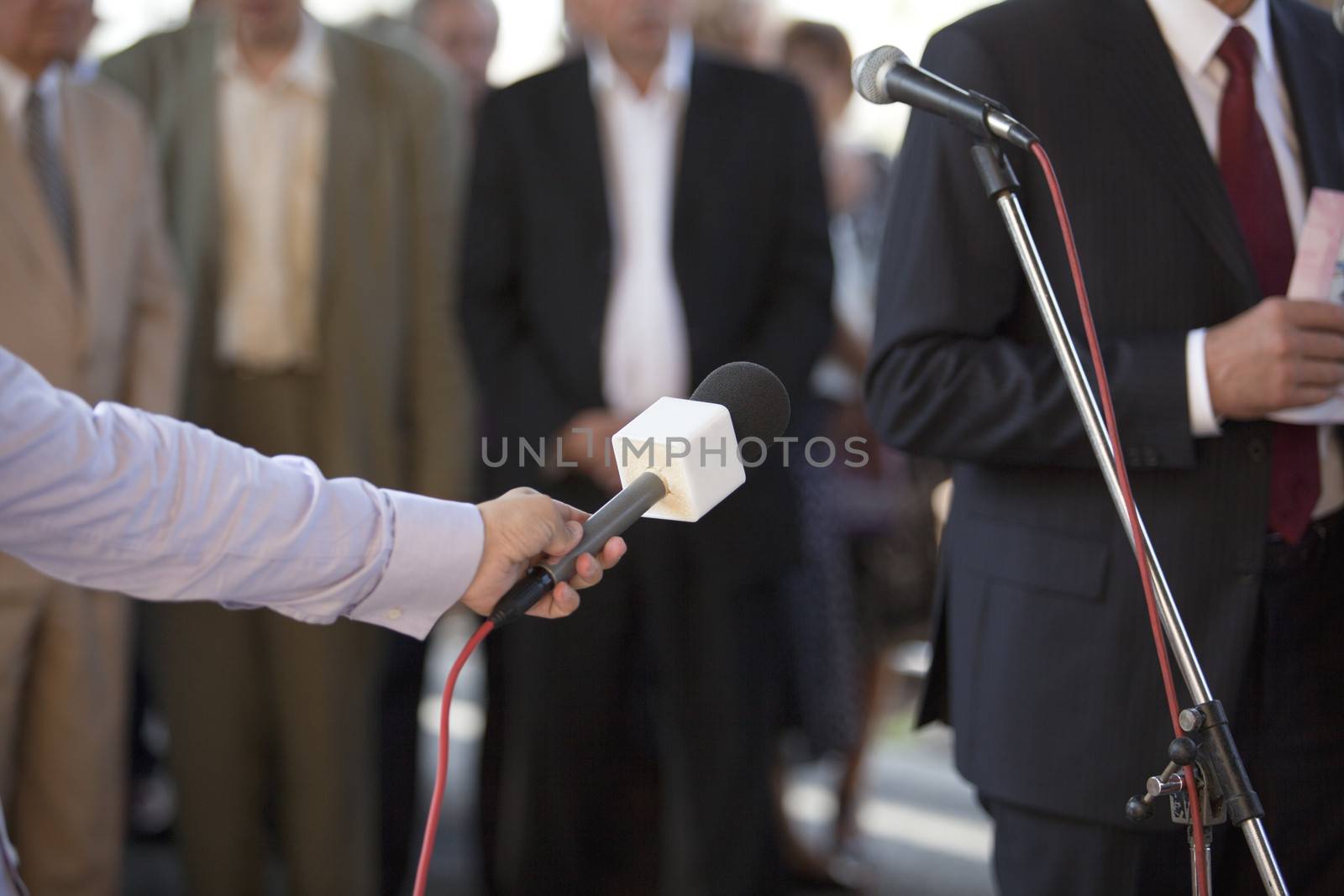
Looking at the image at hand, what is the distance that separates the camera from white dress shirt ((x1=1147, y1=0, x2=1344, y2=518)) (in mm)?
1842

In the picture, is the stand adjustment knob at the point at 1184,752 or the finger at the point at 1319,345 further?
the finger at the point at 1319,345

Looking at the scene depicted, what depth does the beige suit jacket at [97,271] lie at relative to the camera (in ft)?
8.66

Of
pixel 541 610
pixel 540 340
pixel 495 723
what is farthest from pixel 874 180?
pixel 541 610

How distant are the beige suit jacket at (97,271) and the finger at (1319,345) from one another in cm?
193

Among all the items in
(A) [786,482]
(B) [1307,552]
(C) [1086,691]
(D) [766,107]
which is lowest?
(C) [1086,691]

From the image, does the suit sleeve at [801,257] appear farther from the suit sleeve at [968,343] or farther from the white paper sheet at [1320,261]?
the white paper sheet at [1320,261]

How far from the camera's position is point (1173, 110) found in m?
1.80

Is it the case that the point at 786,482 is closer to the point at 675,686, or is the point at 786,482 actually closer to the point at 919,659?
the point at 675,686

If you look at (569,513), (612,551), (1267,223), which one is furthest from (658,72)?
(612,551)

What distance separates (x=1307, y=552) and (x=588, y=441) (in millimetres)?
1315

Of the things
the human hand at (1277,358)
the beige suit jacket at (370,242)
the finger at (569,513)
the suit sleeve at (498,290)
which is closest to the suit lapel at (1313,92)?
the human hand at (1277,358)

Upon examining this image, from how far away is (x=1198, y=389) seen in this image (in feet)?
5.61

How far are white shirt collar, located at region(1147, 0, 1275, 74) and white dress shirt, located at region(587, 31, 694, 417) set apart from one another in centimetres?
117

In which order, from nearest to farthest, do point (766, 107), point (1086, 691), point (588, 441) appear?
point (1086, 691) → point (588, 441) → point (766, 107)
